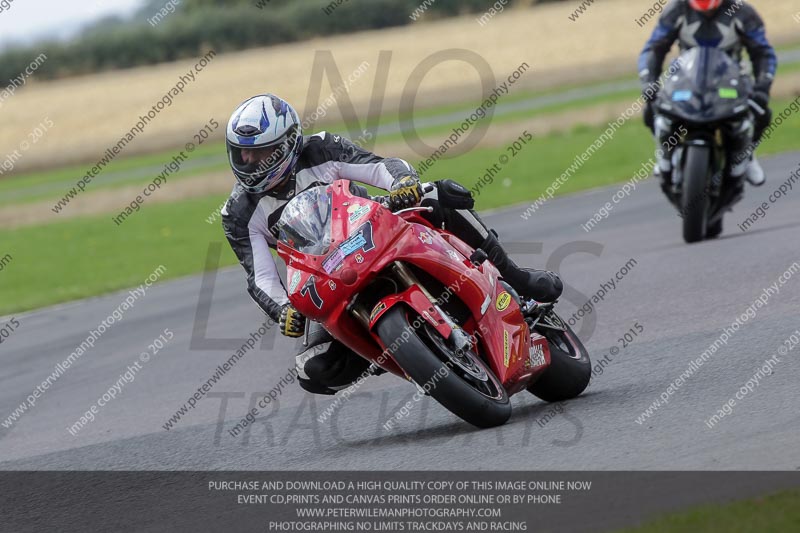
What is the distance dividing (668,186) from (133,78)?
46.1m

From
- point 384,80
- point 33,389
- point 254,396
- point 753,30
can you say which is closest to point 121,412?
point 254,396

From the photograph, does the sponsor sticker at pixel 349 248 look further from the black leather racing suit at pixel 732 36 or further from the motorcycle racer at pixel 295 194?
the black leather racing suit at pixel 732 36

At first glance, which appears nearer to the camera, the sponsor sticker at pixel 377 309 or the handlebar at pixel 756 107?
the sponsor sticker at pixel 377 309

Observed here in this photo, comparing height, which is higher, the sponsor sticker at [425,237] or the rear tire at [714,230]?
the sponsor sticker at [425,237]

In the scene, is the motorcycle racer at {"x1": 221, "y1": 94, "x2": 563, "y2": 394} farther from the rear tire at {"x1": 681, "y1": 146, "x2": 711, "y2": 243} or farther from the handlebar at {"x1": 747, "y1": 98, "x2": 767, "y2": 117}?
the handlebar at {"x1": 747, "y1": 98, "x2": 767, "y2": 117}

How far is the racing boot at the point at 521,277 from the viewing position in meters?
6.67

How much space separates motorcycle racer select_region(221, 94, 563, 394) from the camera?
651 centimetres
